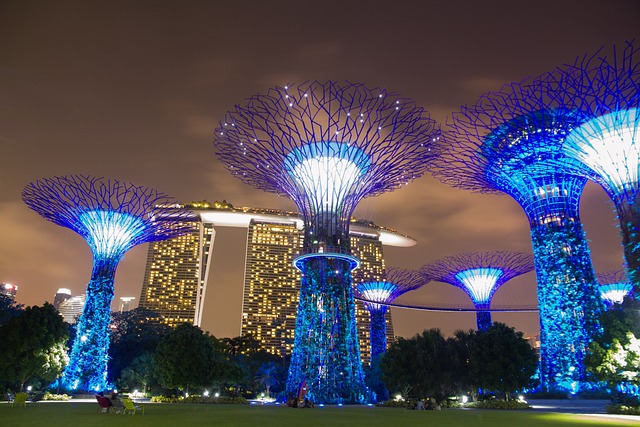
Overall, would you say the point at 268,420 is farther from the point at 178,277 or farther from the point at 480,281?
the point at 178,277

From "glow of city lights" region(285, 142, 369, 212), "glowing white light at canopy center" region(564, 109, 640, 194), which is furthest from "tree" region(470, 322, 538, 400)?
"glow of city lights" region(285, 142, 369, 212)

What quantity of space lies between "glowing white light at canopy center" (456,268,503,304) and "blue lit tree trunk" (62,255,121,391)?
124 ft

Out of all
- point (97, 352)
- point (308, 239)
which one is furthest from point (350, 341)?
point (97, 352)

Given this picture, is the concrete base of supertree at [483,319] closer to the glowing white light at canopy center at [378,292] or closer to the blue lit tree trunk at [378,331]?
the glowing white light at canopy center at [378,292]

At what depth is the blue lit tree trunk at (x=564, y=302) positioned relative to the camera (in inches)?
1350

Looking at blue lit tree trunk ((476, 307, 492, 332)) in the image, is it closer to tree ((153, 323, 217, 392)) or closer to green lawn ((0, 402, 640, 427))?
tree ((153, 323, 217, 392))

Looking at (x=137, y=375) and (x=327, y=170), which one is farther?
(x=137, y=375)

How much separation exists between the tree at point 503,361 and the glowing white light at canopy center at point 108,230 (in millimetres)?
28715

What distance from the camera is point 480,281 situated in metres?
56.3

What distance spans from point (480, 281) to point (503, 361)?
90.2ft

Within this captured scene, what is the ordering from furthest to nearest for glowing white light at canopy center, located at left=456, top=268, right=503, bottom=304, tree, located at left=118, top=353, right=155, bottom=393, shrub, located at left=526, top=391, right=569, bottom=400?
glowing white light at canopy center, located at left=456, top=268, right=503, bottom=304
tree, located at left=118, top=353, right=155, bottom=393
shrub, located at left=526, top=391, right=569, bottom=400

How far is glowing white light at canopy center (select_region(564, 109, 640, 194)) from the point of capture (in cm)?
2809

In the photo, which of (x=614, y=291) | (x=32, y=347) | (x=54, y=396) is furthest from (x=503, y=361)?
(x=614, y=291)

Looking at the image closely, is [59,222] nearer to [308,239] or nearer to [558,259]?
[308,239]
